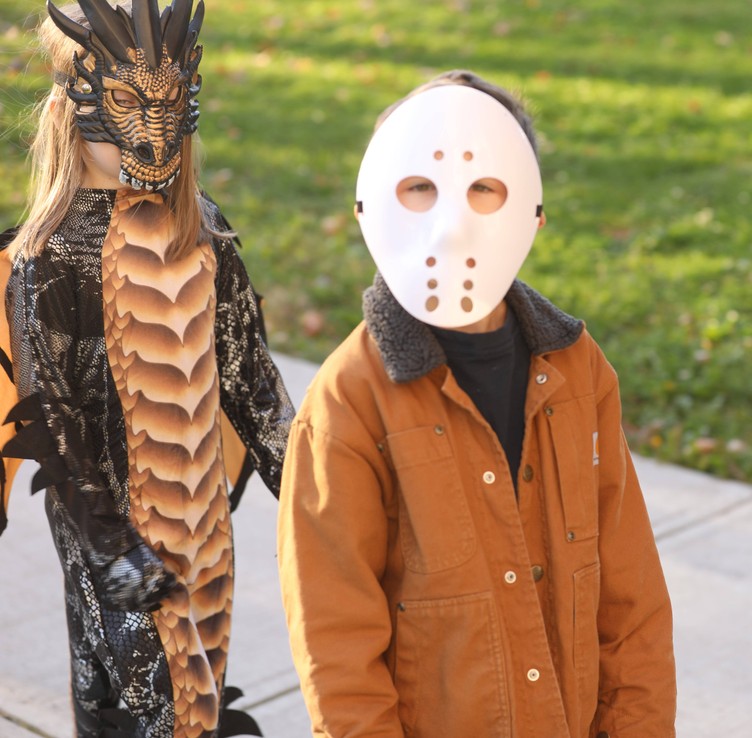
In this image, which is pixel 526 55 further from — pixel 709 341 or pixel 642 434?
pixel 642 434

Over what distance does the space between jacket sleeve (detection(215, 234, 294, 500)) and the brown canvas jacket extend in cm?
78

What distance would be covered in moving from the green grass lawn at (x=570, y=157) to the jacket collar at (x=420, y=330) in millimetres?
1315

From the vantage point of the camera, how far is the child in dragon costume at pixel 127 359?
2.83 meters

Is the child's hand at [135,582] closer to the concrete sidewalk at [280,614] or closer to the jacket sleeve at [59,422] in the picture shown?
the jacket sleeve at [59,422]

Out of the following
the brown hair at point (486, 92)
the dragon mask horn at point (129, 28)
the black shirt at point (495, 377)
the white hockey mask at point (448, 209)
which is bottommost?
the black shirt at point (495, 377)

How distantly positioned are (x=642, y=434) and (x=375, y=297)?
11.8 ft

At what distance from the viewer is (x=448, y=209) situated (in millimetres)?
2203

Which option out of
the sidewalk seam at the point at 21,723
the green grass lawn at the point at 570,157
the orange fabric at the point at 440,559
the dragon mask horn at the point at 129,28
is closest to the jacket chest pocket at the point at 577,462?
the orange fabric at the point at 440,559

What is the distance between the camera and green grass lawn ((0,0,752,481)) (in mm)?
6273

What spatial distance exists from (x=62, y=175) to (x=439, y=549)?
1.29m

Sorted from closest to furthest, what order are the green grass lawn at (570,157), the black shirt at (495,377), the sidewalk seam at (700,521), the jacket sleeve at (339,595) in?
the jacket sleeve at (339,595) → the black shirt at (495,377) → the sidewalk seam at (700,521) → the green grass lawn at (570,157)

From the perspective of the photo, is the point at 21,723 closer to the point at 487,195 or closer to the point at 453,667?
the point at 453,667

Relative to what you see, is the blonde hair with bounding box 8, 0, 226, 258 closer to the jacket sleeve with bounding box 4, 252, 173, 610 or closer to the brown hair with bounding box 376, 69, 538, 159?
the jacket sleeve with bounding box 4, 252, 173, 610

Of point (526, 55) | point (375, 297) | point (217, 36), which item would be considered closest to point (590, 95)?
point (526, 55)
